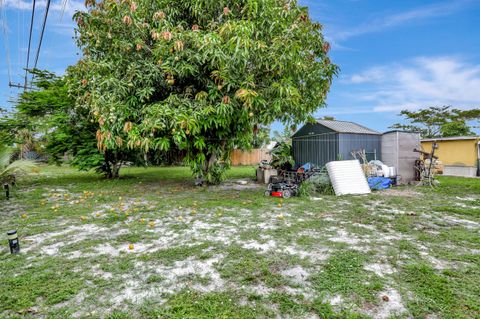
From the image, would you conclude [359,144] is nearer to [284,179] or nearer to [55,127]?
[284,179]

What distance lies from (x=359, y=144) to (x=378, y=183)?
5.72 ft

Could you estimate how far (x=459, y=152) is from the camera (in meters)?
10.9

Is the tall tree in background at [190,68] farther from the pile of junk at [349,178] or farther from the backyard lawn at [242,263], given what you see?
the backyard lawn at [242,263]

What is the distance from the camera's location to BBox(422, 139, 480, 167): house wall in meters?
10.4

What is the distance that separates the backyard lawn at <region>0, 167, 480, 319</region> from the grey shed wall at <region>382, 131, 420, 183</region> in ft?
11.2

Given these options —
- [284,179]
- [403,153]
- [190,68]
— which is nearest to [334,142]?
[403,153]

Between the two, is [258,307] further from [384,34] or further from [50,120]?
[384,34]

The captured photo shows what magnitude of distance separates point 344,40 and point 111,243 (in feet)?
35.3

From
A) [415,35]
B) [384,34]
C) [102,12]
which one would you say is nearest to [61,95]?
[102,12]

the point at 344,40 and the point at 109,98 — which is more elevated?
the point at 344,40

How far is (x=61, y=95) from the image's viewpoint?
766 cm

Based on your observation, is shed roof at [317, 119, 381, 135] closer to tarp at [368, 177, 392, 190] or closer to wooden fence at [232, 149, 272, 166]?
tarp at [368, 177, 392, 190]

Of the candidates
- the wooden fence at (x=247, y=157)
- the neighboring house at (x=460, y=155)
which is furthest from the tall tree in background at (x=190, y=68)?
the wooden fence at (x=247, y=157)

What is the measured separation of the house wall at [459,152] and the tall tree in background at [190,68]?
29.7ft
